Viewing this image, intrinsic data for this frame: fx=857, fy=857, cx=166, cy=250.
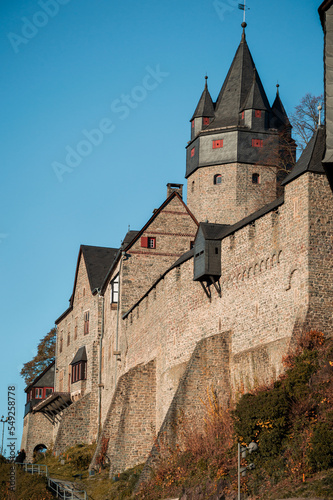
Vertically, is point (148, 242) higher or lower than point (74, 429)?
higher

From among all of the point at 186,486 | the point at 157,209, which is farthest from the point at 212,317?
the point at 157,209

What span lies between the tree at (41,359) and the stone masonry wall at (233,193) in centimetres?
1972

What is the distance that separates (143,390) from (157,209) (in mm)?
12020

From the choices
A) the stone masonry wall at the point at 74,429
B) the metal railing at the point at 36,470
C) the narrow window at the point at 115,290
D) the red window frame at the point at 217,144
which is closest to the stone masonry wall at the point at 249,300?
the metal railing at the point at 36,470

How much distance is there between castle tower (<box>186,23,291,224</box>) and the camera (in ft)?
167

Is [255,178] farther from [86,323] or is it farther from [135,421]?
[135,421]

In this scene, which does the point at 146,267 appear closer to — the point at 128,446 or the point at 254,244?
the point at 128,446

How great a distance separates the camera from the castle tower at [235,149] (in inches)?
2007

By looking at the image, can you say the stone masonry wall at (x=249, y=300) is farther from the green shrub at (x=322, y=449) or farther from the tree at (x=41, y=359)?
the tree at (x=41, y=359)

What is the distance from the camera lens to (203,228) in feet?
101

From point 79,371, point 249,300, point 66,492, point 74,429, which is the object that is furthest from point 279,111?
point 66,492

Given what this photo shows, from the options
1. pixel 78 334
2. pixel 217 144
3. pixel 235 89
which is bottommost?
pixel 78 334

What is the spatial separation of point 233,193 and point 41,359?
23.2 meters

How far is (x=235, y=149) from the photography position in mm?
51906
